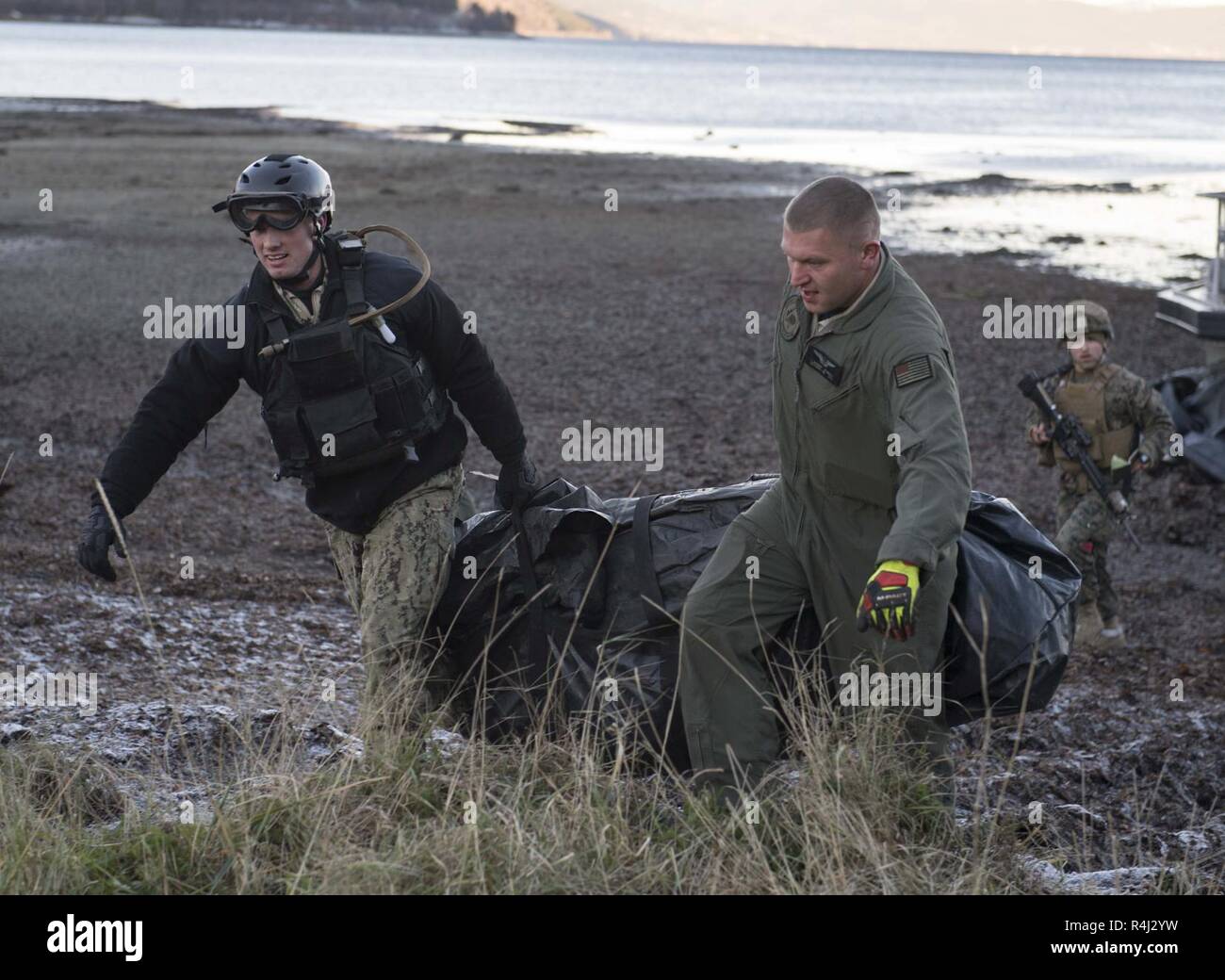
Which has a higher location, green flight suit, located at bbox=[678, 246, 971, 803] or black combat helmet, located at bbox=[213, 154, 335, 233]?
black combat helmet, located at bbox=[213, 154, 335, 233]

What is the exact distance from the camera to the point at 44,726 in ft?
14.8

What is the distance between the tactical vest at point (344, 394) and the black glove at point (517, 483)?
14.4 inches

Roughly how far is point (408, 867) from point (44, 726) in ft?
6.24

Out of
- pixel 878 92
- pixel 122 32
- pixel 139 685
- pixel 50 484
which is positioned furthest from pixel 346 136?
pixel 122 32

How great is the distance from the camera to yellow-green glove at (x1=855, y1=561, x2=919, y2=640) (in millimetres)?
3145

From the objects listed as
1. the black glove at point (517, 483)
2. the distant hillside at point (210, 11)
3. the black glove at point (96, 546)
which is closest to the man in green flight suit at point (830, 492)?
the black glove at point (517, 483)

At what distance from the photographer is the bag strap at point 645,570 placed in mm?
4199

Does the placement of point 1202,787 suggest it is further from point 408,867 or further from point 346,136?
point 346,136

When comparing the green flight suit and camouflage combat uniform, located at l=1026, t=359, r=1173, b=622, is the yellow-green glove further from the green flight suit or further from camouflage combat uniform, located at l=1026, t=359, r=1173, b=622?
camouflage combat uniform, located at l=1026, t=359, r=1173, b=622

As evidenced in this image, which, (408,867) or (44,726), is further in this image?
(44,726)

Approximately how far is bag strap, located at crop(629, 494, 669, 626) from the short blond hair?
1105mm

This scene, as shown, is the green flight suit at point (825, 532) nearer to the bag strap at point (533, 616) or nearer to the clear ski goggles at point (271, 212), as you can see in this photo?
the bag strap at point (533, 616)

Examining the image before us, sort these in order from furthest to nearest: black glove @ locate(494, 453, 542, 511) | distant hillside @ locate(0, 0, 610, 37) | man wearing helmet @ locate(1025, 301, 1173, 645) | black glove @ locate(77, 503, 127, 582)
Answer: distant hillside @ locate(0, 0, 610, 37) < man wearing helmet @ locate(1025, 301, 1173, 645) < black glove @ locate(494, 453, 542, 511) < black glove @ locate(77, 503, 127, 582)

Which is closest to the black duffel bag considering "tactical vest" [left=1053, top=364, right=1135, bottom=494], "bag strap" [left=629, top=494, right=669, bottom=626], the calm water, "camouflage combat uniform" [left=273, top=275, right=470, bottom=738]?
"bag strap" [left=629, top=494, right=669, bottom=626]
